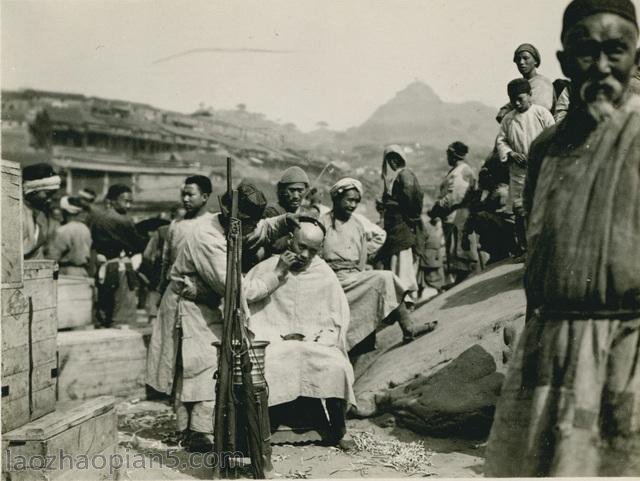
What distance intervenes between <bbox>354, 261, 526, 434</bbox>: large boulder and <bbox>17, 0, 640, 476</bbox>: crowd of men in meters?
0.24

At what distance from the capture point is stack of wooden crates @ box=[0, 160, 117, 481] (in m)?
4.16

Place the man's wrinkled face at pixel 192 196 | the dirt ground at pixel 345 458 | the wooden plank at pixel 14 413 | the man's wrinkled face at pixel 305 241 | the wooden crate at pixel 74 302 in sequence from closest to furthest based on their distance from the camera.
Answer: the wooden plank at pixel 14 413
the dirt ground at pixel 345 458
the man's wrinkled face at pixel 305 241
the man's wrinkled face at pixel 192 196
the wooden crate at pixel 74 302

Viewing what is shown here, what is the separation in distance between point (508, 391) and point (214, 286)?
341cm

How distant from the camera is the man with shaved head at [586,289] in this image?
2.36 m

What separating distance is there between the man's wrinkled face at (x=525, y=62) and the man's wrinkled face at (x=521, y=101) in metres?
0.47

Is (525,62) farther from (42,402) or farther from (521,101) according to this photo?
(42,402)

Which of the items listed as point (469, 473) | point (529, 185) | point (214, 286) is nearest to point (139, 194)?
point (214, 286)

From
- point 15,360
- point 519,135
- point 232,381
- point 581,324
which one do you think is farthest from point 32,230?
point 581,324

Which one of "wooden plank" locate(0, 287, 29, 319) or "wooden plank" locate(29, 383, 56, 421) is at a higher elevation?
"wooden plank" locate(0, 287, 29, 319)

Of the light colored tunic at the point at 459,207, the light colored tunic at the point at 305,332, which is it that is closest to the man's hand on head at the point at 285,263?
the light colored tunic at the point at 305,332

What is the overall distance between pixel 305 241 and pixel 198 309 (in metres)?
1.05

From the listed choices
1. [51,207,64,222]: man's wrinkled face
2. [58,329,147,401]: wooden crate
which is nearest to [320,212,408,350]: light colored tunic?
[58,329,147,401]: wooden crate

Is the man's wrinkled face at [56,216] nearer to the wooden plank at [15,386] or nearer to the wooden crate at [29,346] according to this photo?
the wooden crate at [29,346]

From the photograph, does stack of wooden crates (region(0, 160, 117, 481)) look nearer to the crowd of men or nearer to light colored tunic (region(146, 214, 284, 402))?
light colored tunic (region(146, 214, 284, 402))
